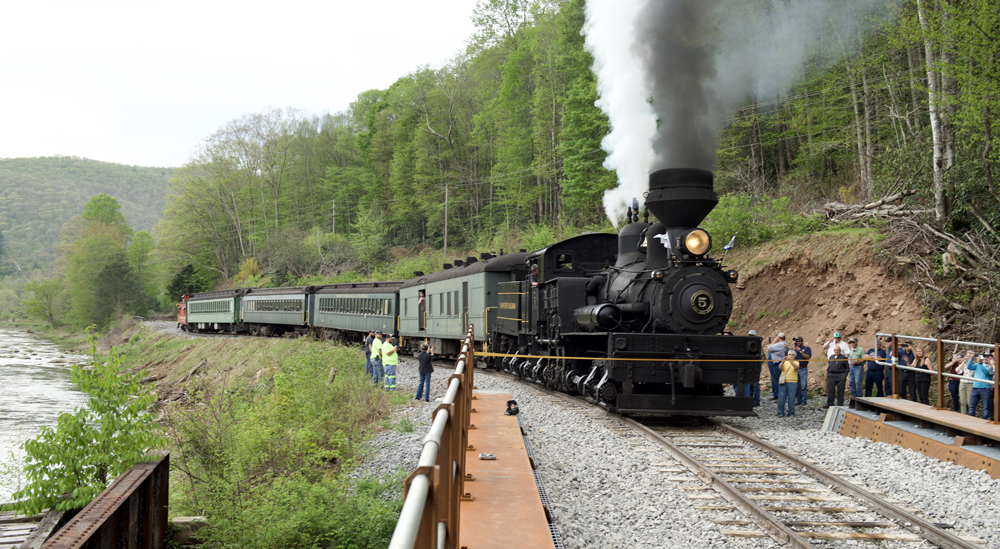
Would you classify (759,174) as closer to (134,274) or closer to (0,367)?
(0,367)

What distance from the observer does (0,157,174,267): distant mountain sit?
10481 cm

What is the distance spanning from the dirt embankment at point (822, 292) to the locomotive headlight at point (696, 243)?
19.1 feet

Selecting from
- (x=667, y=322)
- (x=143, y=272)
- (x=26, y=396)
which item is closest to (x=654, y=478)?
(x=667, y=322)

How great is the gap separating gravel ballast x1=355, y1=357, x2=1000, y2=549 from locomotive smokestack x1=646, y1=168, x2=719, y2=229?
325 cm

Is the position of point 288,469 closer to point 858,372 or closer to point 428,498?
point 428,498

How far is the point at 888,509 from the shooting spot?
5.56 meters

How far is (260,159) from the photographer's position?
193ft

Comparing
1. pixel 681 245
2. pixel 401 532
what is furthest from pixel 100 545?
pixel 681 245

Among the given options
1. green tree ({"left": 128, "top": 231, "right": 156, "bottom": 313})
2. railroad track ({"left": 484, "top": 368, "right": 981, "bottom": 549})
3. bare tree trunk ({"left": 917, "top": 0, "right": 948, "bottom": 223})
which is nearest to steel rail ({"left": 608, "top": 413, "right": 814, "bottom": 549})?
railroad track ({"left": 484, "top": 368, "right": 981, "bottom": 549})

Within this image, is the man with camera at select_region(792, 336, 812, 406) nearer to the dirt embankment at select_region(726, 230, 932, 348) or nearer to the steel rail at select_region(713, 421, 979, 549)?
the dirt embankment at select_region(726, 230, 932, 348)

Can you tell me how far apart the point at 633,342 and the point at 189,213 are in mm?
59224

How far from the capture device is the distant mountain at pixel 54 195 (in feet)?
344

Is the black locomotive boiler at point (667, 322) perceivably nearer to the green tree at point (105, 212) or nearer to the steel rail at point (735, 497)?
the steel rail at point (735, 497)

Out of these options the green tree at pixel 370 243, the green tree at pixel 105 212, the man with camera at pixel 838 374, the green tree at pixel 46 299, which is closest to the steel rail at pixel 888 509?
the man with camera at pixel 838 374
